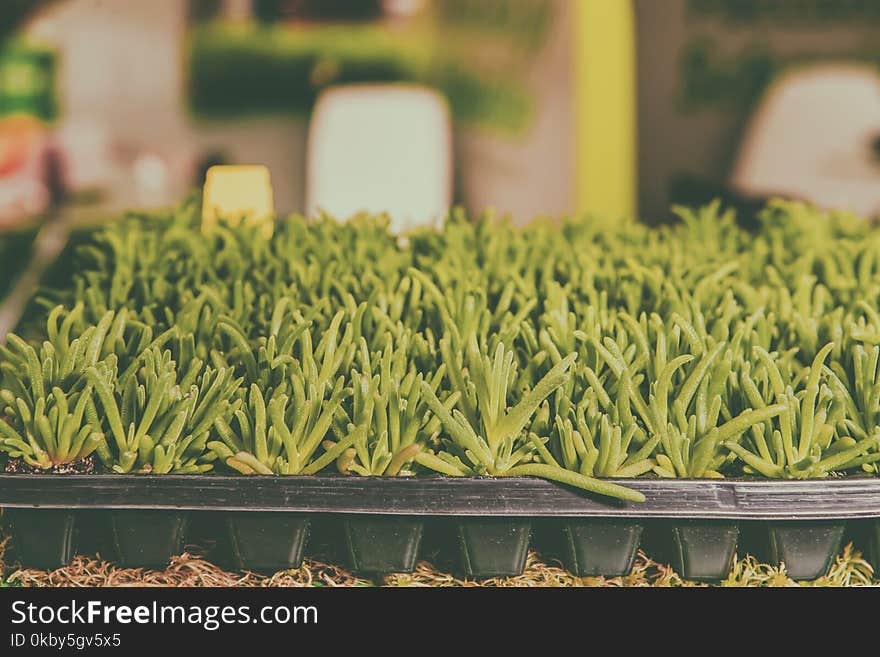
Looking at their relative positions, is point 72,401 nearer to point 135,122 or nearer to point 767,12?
point 135,122

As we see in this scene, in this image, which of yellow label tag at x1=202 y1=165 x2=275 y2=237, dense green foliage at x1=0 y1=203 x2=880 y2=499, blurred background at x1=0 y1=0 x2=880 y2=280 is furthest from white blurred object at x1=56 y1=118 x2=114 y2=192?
dense green foliage at x1=0 y1=203 x2=880 y2=499

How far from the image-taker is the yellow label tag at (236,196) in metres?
1.26

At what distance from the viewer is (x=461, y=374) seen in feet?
2.39

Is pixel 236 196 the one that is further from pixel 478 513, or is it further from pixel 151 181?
pixel 151 181

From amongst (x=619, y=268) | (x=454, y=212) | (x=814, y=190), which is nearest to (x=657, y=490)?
(x=619, y=268)

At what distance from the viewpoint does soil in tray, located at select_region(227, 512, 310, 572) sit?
66 cm

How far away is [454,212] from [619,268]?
1.10 ft

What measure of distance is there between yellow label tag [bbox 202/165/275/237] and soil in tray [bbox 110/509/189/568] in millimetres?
633

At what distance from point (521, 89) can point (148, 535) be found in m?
3.03

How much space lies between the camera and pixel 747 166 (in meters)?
3.23

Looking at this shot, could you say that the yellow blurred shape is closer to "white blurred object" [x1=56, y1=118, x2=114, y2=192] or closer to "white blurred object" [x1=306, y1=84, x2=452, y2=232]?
"white blurred object" [x1=306, y1=84, x2=452, y2=232]

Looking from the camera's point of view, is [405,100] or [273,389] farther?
[405,100]

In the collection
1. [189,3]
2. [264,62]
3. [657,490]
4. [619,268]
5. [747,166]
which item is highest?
[189,3]

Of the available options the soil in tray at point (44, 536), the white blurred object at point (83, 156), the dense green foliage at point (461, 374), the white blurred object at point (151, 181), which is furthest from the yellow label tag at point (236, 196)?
the white blurred object at point (151, 181)
